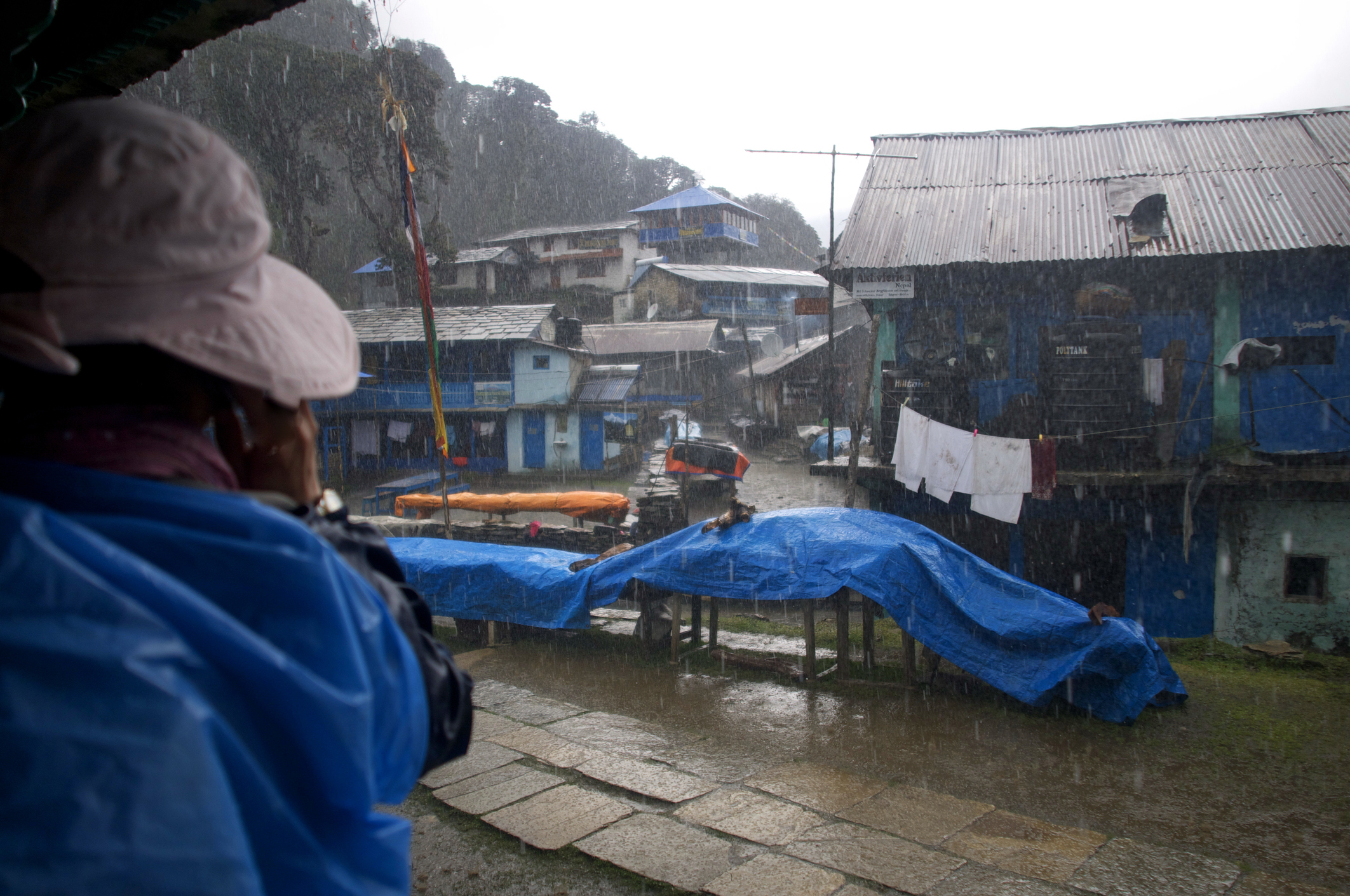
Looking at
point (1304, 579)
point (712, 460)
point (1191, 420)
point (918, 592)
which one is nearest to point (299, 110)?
point (712, 460)

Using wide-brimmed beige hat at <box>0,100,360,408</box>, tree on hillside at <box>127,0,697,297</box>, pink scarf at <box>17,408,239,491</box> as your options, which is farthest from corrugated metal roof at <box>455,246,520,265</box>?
pink scarf at <box>17,408,239,491</box>

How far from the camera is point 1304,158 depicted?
13.8 m

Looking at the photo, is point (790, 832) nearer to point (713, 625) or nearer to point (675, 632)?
point (675, 632)

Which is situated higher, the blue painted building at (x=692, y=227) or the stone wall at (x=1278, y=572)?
the blue painted building at (x=692, y=227)

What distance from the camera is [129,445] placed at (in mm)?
1000

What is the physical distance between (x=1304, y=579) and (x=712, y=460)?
1310 centimetres

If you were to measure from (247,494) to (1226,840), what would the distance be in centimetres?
741

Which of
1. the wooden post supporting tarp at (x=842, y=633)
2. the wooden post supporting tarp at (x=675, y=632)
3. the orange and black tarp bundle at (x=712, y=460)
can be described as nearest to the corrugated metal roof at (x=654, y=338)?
the orange and black tarp bundle at (x=712, y=460)

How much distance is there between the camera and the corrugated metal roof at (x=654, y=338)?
3247cm

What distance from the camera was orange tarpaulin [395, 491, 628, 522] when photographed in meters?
17.4

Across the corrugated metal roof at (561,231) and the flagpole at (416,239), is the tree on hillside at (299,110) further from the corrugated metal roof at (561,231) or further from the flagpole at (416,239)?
the flagpole at (416,239)

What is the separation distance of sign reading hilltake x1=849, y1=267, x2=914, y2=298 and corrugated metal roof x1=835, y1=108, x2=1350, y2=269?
173mm

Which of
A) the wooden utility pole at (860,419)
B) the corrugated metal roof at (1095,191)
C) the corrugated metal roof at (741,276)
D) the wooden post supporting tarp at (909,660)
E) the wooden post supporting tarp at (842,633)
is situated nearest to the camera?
the wooden post supporting tarp at (909,660)

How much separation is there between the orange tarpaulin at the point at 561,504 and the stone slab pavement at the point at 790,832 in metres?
10.2
